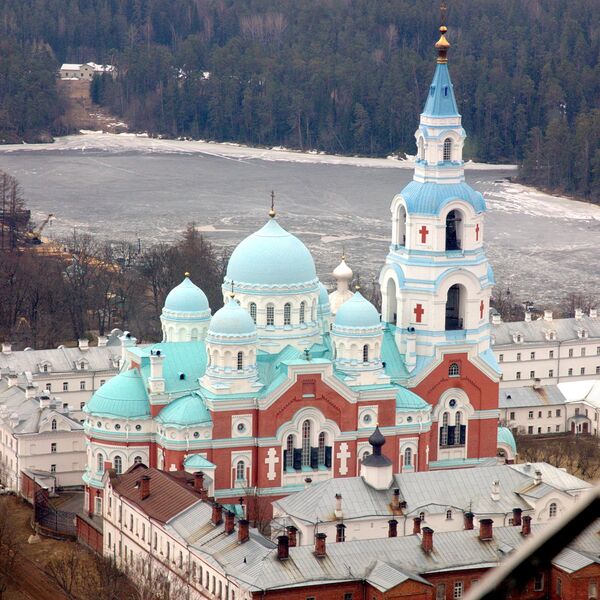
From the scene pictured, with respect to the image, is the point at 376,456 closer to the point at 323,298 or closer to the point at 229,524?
the point at 229,524

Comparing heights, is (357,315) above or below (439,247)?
below

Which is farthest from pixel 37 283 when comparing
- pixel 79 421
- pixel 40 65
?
pixel 40 65

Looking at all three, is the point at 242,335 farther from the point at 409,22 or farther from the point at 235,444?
the point at 409,22

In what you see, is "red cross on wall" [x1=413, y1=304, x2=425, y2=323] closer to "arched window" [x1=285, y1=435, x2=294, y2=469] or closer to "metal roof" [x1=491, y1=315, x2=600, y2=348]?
"arched window" [x1=285, y1=435, x2=294, y2=469]

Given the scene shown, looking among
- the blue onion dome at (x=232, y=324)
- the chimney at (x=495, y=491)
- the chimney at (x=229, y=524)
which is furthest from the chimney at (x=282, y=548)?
the blue onion dome at (x=232, y=324)

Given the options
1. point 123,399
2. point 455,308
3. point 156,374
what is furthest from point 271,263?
point 455,308

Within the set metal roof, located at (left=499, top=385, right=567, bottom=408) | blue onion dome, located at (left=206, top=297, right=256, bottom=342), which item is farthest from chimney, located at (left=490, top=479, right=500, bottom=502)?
metal roof, located at (left=499, top=385, right=567, bottom=408)

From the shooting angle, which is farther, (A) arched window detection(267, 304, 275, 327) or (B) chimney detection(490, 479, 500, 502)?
(A) arched window detection(267, 304, 275, 327)
